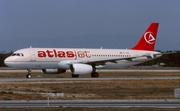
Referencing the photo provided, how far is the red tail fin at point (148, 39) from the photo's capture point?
6769 cm

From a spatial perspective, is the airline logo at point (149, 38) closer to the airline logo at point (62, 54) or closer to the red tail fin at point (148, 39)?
the red tail fin at point (148, 39)

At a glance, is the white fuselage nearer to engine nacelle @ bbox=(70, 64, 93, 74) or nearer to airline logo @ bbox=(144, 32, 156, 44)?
engine nacelle @ bbox=(70, 64, 93, 74)

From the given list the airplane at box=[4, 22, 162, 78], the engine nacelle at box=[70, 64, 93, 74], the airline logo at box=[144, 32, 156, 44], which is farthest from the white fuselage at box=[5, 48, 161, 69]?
the airline logo at box=[144, 32, 156, 44]

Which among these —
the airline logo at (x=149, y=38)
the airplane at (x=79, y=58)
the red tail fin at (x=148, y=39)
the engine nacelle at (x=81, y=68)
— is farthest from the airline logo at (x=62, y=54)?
the airline logo at (x=149, y=38)

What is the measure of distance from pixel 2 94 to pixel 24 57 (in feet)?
79.8

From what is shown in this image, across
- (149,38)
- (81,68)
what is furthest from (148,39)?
(81,68)

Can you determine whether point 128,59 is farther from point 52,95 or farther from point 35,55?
point 52,95

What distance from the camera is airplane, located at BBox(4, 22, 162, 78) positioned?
5706 cm

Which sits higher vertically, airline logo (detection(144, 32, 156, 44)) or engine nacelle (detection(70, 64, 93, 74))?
airline logo (detection(144, 32, 156, 44))

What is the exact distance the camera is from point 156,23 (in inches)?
2714

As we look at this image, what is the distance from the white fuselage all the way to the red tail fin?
133 cm

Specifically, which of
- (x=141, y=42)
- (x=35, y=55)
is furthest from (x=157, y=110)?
(x=141, y=42)

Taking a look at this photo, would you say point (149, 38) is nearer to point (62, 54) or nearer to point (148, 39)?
point (148, 39)

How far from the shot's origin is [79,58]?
60.4 meters
